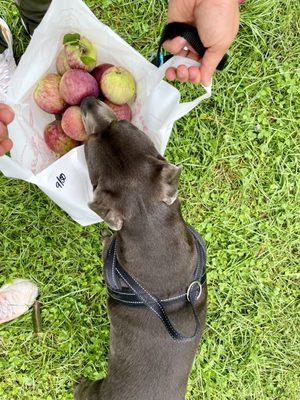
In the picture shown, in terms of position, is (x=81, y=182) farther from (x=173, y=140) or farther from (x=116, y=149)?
(x=173, y=140)

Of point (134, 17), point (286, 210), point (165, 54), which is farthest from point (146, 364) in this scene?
point (134, 17)

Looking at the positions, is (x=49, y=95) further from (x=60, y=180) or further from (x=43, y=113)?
(x=60, y=180)

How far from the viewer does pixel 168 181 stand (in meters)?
3.13

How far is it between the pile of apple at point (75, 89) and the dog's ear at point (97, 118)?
0.74ft

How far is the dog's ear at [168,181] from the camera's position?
3129 millimetres

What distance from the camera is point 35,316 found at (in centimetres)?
458

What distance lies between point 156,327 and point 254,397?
1986mm

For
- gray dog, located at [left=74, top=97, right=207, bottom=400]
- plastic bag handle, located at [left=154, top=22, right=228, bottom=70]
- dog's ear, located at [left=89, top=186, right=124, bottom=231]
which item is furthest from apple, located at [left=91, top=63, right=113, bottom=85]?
dog's ear, located at [left=89, top=186, right=124, bottom=231]

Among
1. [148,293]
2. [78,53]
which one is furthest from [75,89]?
[148,293]

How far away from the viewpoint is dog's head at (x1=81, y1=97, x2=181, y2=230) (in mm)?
3135

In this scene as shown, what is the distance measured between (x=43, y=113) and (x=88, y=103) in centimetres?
82

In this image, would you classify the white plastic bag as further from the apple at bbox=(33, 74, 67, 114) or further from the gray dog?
the gray dog

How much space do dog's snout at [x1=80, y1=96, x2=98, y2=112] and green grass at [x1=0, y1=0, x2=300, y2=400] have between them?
1317 millimetres

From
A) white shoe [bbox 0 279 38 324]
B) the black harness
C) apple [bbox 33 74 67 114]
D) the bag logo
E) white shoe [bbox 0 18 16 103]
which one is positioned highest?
apple [bbox 33 74 67 114]
